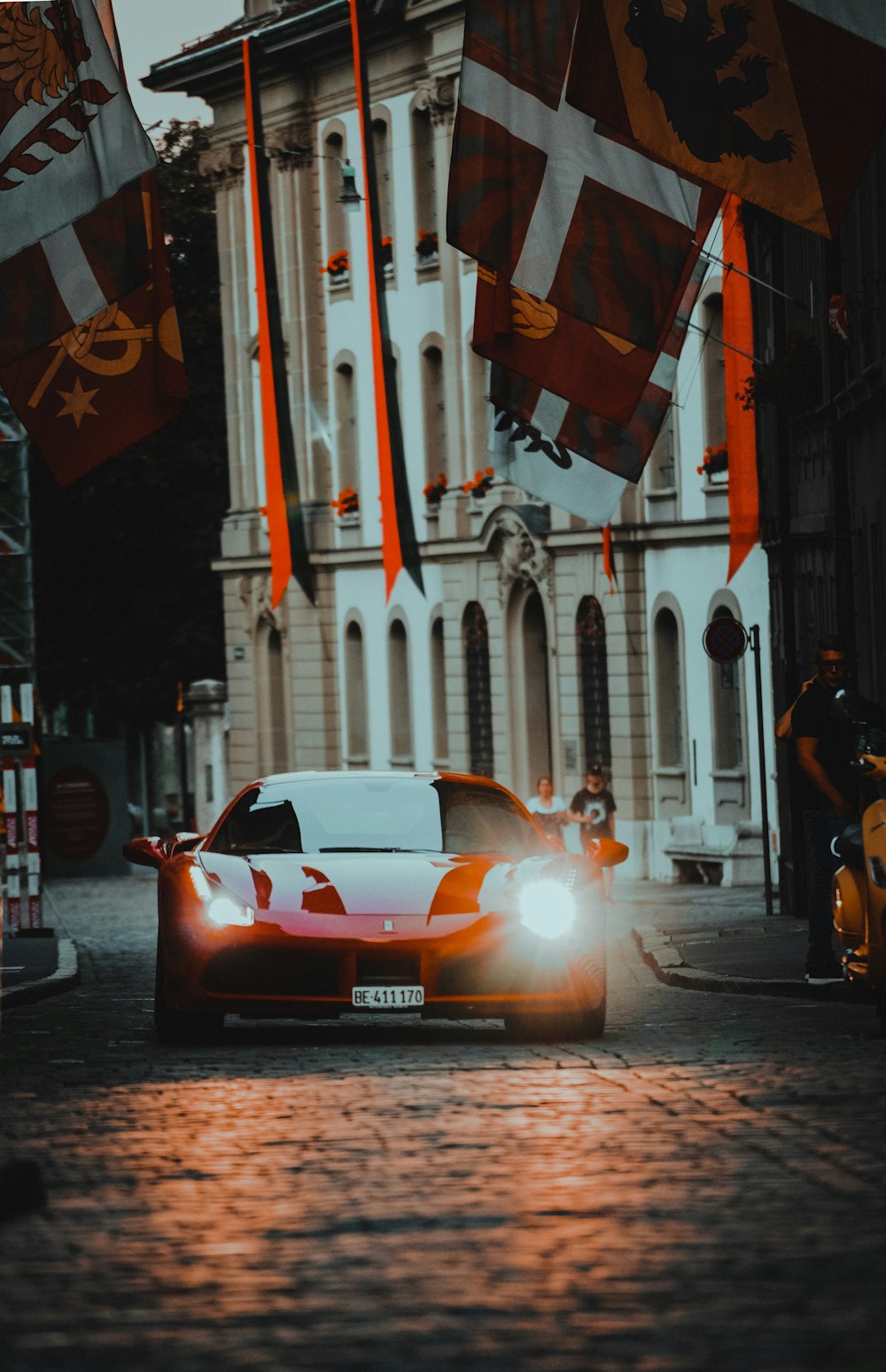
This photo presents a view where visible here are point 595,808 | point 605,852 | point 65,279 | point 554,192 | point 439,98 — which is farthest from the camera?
point 439,98

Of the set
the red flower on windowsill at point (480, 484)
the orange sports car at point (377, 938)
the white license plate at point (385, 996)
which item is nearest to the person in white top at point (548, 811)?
the red flower on windowsill at point (480, 484)

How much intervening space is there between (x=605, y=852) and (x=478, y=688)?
112 ft

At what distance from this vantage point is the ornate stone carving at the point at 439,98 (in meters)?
47.8

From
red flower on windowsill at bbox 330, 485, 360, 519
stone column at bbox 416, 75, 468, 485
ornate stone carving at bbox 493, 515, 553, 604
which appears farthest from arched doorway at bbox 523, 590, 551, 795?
red flower on windowsill at bbox 330, 485, 360, 519

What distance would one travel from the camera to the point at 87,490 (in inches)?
2379

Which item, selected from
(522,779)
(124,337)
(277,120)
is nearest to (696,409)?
(522,779)

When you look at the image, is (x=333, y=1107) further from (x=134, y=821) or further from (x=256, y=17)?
(x=134, y=821)

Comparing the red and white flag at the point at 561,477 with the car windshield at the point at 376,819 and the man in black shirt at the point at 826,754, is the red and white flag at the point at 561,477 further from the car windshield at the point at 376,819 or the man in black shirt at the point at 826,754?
the car windshield at the point at 376,819

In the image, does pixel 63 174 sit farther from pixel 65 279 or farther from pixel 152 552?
pixel 152 552

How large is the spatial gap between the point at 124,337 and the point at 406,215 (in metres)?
30.3

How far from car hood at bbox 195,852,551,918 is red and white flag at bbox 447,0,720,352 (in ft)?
17.8

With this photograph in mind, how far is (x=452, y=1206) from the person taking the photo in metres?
8.05

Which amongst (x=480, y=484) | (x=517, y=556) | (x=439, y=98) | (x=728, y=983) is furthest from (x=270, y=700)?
(x=728, y=983)

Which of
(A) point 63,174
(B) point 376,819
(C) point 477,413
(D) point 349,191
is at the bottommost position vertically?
(B) point 376,819
